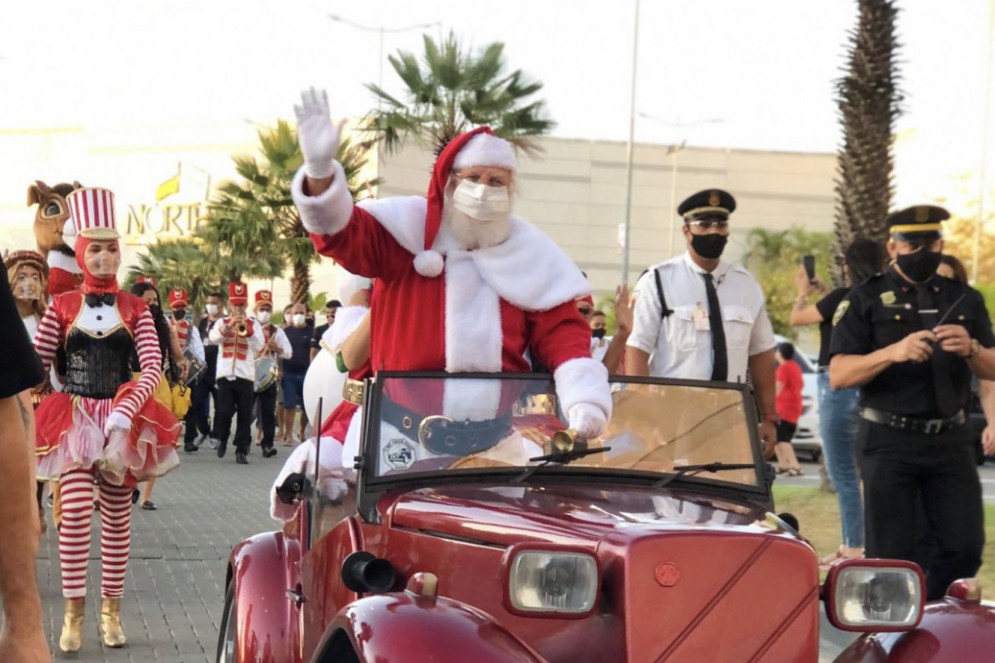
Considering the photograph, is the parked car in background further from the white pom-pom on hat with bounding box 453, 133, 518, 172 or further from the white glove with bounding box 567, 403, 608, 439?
the white glove with bounding box 567, 403, 608, 439

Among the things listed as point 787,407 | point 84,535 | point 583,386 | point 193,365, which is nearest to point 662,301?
point 84,535

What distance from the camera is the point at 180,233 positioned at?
82.8 metres

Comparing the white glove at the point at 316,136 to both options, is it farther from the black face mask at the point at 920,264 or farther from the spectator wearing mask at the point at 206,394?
the spectator wearing mask at the point at 206,394

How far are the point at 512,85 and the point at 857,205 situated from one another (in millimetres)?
16499

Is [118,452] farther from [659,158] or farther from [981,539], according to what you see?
[659,158]

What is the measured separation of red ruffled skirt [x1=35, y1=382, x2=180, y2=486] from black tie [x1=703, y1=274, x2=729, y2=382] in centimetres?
271

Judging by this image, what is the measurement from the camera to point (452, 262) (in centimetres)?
567

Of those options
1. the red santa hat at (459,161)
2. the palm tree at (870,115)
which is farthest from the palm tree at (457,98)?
the red santa hat at (459,161)

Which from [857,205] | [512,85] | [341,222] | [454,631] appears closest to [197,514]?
[857,205]

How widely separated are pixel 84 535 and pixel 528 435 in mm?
3779

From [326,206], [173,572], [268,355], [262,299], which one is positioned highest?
[326,206]

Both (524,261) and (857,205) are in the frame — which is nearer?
(524,261)

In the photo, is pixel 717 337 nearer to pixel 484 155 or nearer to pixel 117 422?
pixel 484 155

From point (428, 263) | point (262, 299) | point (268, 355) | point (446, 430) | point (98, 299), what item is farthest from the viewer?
point (262, 299)
